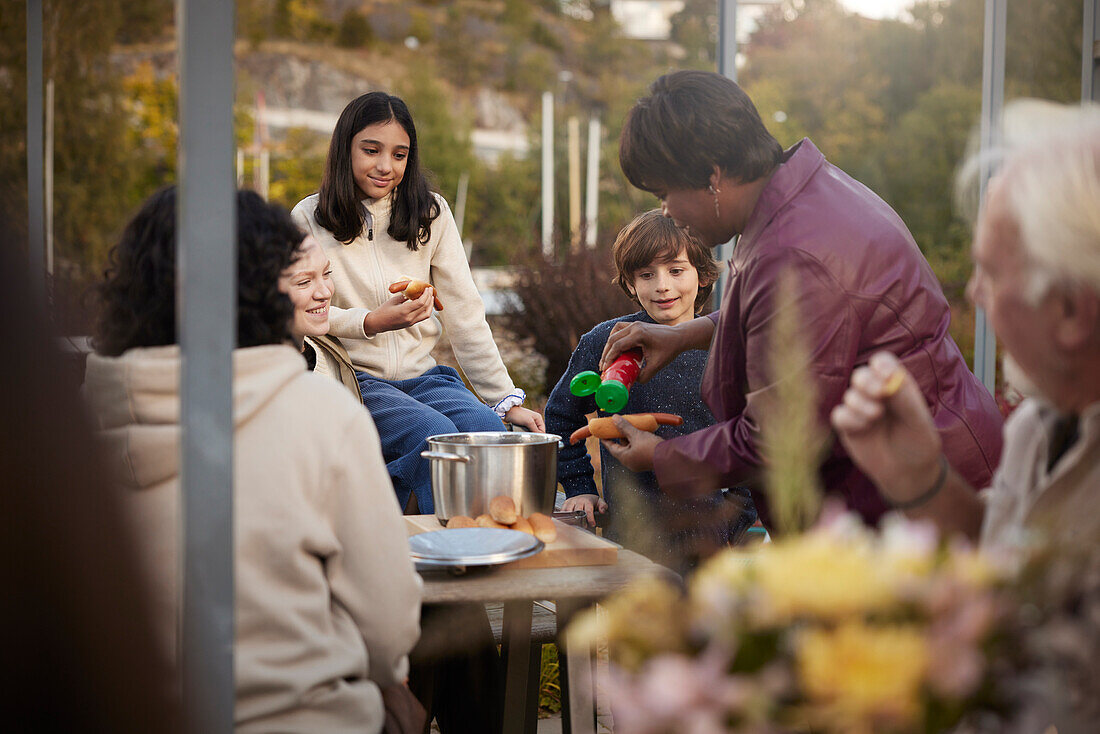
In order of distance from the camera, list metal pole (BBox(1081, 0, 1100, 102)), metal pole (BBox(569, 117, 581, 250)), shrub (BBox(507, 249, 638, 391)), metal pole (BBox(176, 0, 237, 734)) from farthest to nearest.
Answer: metal pole (BBox(569, 117, 581, 250)) < shrub (BBox(507, 249, 638, 391)) < metal pole (BBox(1081, 0, 1100, 102)) < metal pole (BBox(176, 0, 237, 734))

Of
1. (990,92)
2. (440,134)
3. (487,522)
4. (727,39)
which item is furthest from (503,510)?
(440,134)

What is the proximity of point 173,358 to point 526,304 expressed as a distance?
677cm

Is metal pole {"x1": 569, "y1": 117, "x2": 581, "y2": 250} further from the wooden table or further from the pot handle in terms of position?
the pot handle

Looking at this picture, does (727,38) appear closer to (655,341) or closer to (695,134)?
(655,341)

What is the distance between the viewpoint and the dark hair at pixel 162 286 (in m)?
1.56

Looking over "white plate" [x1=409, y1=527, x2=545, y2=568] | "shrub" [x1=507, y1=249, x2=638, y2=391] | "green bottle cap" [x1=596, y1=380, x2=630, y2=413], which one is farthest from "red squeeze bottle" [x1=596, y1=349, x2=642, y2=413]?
"shrub" [x1=507, y1=249, x2=638, y2=391]

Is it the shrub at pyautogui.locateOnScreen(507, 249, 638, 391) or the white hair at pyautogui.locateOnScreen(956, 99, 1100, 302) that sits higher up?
the white hair at pyautogui.locateOnScreen(956, 99, 1100, 302)

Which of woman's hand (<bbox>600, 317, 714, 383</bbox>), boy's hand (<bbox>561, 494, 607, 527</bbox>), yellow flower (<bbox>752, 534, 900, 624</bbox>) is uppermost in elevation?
woman's hand (<bbox>600, 317, 714, 383</bbox>)

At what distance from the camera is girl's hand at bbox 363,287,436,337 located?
298cm

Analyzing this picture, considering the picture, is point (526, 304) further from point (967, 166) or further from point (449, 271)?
point (967, 166)

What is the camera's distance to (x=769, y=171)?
2207mm

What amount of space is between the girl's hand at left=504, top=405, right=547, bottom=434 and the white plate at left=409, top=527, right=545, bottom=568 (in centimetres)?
136

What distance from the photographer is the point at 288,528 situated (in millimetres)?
1441

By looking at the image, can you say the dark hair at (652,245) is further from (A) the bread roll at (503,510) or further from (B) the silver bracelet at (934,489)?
(B) the silver bracelet at (934,489)
